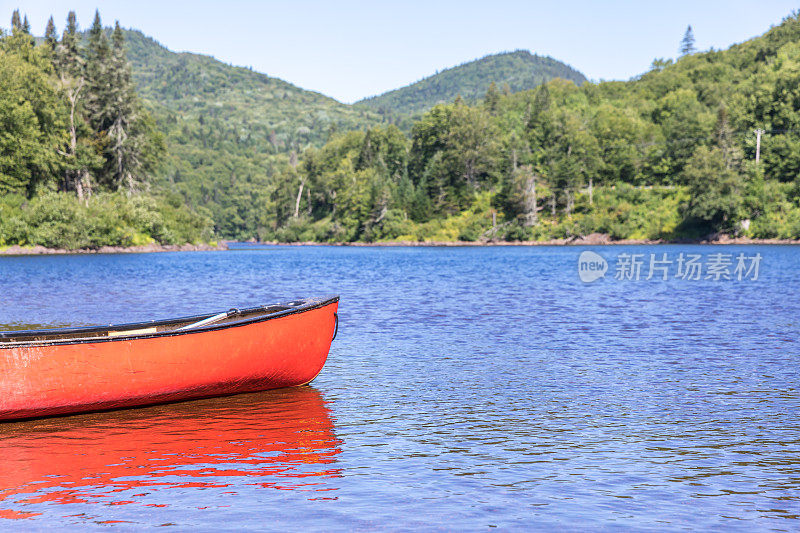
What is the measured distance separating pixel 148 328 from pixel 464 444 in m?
8.13

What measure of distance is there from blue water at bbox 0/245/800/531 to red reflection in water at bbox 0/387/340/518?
44 mm

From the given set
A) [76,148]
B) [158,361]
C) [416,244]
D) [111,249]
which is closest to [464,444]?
[158,361]

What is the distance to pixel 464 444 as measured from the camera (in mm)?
12367

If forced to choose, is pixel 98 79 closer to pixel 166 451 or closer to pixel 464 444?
pixel 166 451

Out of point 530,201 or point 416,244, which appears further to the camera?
point 416,244

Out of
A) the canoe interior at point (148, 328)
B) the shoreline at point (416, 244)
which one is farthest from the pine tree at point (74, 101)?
the canoe interior at point (148, 328)

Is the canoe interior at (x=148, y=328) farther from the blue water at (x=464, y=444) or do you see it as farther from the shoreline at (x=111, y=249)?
the shoreline at (x=111, y=249)

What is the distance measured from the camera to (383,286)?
47.8m

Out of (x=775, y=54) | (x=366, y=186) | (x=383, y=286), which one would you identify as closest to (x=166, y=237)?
(x=366, y=186)

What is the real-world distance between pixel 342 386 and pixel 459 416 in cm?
369

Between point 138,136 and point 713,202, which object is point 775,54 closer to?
point 713,202

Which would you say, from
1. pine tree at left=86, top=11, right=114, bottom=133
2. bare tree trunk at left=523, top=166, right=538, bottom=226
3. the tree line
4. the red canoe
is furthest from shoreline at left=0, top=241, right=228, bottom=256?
the red canoe

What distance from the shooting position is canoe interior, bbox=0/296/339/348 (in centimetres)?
1443

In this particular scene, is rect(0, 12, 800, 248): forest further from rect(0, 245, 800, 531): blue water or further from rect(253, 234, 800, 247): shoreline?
rect(0, 245, 800, 531): blue water
